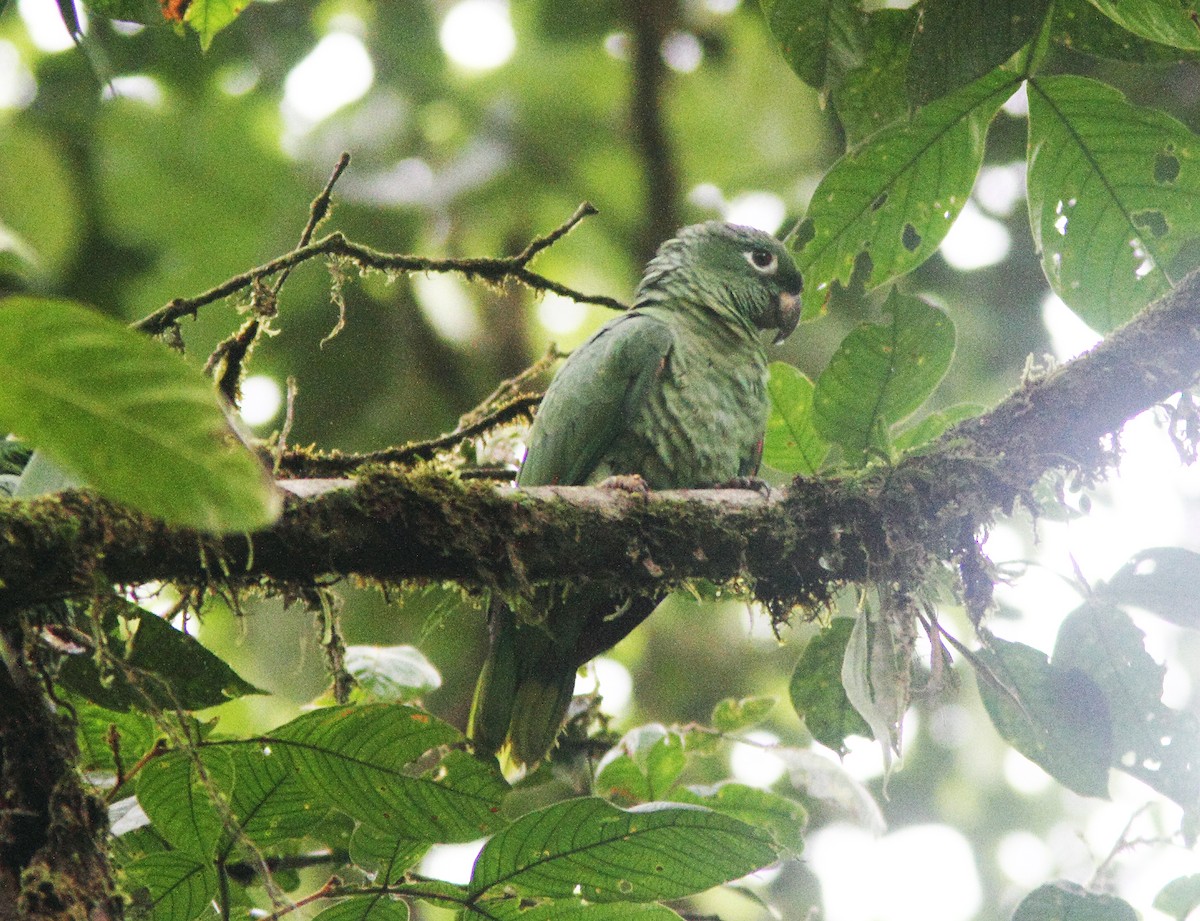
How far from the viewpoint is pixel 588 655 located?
3225mm

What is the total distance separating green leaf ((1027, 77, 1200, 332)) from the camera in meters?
2.38

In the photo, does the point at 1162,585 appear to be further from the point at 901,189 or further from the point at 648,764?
the point at 648,764

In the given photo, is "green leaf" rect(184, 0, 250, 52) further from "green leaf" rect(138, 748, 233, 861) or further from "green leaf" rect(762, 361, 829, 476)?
"green leaf" rect(762, 361, 829, 476)

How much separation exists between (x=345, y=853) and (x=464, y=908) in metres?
0.73

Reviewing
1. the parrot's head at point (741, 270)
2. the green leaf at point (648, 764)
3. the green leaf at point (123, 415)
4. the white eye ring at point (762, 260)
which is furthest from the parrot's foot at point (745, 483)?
the green leaf at point (123, 415)

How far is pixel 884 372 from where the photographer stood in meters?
2.58

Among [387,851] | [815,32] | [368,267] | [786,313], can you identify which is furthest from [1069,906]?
[786,313]

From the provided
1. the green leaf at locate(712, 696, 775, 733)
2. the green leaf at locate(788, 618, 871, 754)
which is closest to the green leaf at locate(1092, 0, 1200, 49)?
the green leaf at locate(788, 618, 871, 754)

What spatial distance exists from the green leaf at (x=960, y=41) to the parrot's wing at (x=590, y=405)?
1.49m

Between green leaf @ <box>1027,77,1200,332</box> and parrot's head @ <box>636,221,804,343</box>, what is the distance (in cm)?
151

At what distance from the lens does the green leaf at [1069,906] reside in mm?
2355

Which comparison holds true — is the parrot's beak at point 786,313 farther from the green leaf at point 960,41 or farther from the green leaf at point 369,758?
the green leaf at point 369,758

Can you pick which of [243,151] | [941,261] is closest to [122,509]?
[243,151]

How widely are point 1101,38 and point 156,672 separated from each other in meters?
2.28
